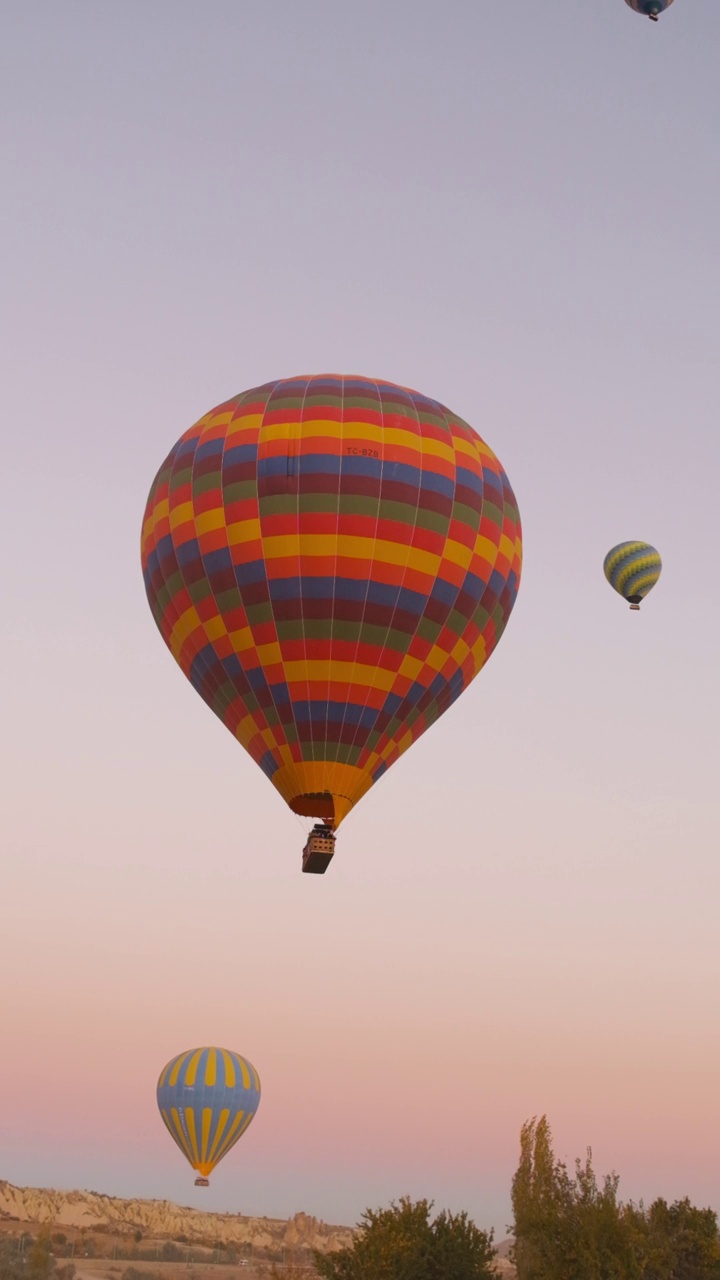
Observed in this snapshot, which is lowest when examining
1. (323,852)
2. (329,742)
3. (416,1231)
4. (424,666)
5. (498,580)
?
(416,1231)

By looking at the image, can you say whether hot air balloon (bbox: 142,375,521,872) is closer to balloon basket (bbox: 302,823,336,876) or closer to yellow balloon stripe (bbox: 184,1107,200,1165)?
balloon basket (bbox: 302,823,336,876)

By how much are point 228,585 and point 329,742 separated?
13.8 feet

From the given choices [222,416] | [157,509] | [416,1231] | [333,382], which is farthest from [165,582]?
[416,1231]

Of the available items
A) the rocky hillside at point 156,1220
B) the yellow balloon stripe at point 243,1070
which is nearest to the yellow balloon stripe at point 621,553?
the yellow balloon stripe at point 243,1070

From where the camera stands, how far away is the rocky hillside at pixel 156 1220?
3243 inches

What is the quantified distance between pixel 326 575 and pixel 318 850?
6009 mm

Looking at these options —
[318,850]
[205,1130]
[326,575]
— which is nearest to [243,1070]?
[205,1130]

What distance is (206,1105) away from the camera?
5291cm

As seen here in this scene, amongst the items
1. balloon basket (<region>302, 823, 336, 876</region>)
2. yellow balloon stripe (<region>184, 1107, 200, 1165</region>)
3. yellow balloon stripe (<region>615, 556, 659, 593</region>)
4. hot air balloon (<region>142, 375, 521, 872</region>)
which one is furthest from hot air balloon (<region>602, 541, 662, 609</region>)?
yellow balloon stripe (<region>184, 1107, 200, 1165</region>)

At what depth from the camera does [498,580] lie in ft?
108

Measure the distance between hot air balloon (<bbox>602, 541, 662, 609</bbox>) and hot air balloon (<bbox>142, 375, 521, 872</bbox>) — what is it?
652 inches

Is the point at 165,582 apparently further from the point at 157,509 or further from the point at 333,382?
the point at 333,382

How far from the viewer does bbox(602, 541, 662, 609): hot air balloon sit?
47875 millimetres

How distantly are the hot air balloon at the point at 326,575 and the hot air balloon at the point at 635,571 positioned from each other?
16.6m
